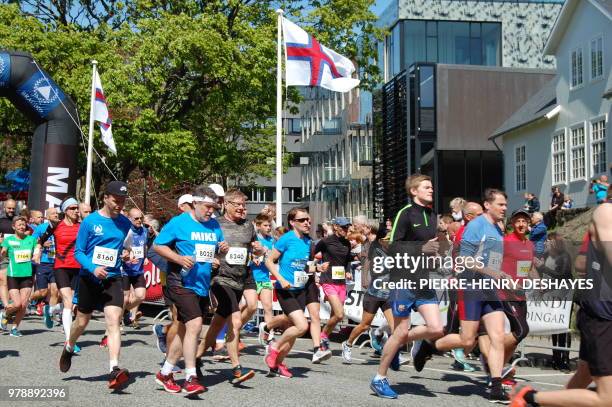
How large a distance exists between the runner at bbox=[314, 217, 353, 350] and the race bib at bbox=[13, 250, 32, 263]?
5.19 metres

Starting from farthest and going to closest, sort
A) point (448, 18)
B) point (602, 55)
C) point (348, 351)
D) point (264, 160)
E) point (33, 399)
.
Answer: point (448, 18)
point (264, 160)
point (602, 55)
point (348, 351)
point (33, 399)

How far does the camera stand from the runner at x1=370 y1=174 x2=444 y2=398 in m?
8.95

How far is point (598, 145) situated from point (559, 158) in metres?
3.46

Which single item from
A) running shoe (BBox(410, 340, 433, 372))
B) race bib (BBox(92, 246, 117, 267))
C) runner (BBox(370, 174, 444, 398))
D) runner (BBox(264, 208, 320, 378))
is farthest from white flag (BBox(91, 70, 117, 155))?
runner (BBox(370, 174, 444, 398))

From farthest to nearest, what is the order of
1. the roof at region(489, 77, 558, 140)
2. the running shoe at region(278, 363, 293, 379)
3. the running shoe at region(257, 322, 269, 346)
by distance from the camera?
the roof at region(489, 77, 558, 140) < the running shoe at region(257, 322, 269, 346) < the running shoe at region(278, 363, 293, 379)

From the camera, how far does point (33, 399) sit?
8414 millimetres

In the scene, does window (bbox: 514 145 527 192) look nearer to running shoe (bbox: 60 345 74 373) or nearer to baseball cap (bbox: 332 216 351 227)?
baseball cap (bbox: 332 216 351 227)

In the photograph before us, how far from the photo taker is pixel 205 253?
8836 millimetres

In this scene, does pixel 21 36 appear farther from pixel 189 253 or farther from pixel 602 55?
pixel 189 253

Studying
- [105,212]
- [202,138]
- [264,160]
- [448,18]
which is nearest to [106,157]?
[202,138]

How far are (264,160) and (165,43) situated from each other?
8.13 m

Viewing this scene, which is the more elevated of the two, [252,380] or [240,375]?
[240,375]

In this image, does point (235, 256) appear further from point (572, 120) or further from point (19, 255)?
point (572, 120)

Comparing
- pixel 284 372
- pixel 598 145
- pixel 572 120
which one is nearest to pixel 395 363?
pixel 284 372
